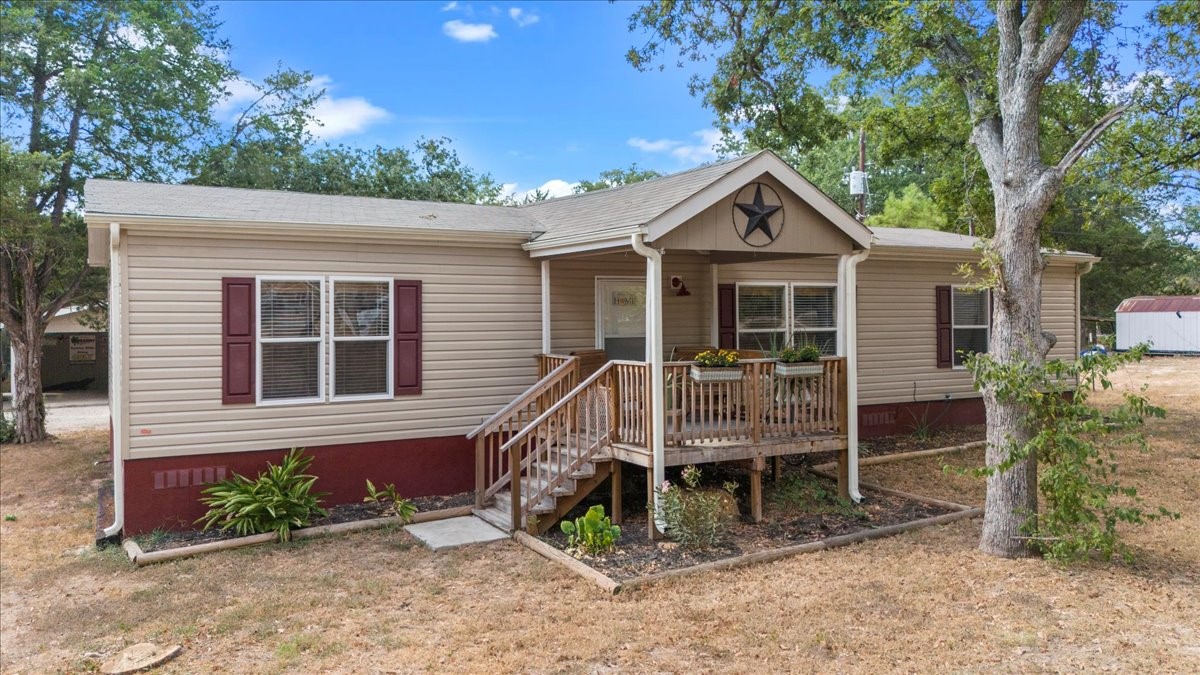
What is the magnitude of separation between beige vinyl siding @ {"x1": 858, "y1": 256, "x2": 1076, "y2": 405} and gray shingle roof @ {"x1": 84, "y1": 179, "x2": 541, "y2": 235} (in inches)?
223

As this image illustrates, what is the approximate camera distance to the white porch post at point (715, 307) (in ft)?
35.9

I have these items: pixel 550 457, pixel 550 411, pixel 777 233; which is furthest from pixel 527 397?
pixel 777 233

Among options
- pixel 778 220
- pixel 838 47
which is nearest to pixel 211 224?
pixel 778 220

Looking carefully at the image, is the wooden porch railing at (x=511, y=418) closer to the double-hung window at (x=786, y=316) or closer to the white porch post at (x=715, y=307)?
the white porch post at (x=715, y=307)

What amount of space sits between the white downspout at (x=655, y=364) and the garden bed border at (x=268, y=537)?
7.74 feet

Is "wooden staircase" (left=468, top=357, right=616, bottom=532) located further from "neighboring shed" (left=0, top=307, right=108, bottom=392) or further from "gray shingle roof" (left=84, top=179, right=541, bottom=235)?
"neighboring shed" (left=0, top=307, right=108, bottom=392)

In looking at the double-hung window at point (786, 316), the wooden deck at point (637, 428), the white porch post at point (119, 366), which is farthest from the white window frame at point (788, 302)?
the white porch post at point (119, 366)

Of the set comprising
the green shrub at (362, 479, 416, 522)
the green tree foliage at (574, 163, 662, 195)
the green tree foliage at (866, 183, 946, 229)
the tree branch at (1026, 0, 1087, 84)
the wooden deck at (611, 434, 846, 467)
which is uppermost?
the green tree foliage at (574, 163, 662, 195)

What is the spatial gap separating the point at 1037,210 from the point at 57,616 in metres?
8.67

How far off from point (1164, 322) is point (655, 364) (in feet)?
103

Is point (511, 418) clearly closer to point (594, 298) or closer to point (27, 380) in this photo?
point (594, 298)

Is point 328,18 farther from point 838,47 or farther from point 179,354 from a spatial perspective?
point 179,354

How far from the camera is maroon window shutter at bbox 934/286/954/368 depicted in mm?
13086

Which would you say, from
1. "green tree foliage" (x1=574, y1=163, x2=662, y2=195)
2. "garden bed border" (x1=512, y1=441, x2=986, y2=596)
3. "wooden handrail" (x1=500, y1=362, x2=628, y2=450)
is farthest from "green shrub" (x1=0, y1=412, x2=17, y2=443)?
"green tree foliage" (x1=574, y1=163, x2=662, y2=195)
